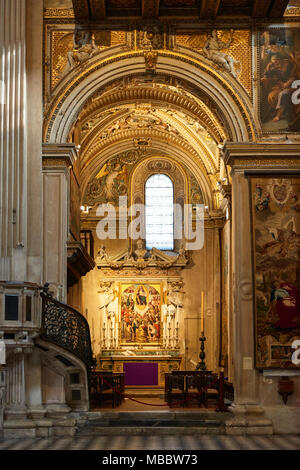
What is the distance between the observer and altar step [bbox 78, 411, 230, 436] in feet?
50.9

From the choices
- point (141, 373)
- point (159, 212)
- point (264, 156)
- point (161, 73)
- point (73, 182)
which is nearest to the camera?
point (264, 156)

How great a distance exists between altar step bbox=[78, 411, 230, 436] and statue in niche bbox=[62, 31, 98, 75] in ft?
23.3

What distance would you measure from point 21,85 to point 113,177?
9306 millimetres

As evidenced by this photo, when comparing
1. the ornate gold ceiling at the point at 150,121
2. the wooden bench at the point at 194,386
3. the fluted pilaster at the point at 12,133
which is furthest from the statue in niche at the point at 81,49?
the wooden bench at the point at 194,386

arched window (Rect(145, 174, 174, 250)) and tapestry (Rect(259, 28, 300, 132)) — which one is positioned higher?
tapestry (Rect(259, 28, 300, 132))

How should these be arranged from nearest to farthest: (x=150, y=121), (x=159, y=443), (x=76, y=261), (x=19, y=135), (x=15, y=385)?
(x=159, y=443) → (x=15, y=385) → (x=19, y=135) → (x=76, y=261) → (x=150, y=121)

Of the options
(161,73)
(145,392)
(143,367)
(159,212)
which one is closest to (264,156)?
(161,73)

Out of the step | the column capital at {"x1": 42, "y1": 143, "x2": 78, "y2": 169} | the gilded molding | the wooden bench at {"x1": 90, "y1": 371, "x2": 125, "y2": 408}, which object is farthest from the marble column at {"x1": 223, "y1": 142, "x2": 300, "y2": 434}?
the column capital at {"x1": 42, "y1": 143, "x2": 78, "y2": 169}

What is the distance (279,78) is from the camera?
16.9 m

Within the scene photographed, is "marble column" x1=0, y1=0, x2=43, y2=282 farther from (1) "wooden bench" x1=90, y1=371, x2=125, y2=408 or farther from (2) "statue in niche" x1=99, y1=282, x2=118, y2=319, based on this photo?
(2) "statue in niche" x1=99, y1=282, x2=118, y2=319

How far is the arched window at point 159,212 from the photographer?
24.9 metres

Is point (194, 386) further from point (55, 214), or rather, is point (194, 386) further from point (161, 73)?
point (161, 73)

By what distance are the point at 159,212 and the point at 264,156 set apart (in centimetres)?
888

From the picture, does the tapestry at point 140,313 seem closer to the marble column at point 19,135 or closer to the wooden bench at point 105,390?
the wooden bench at point 105,390
